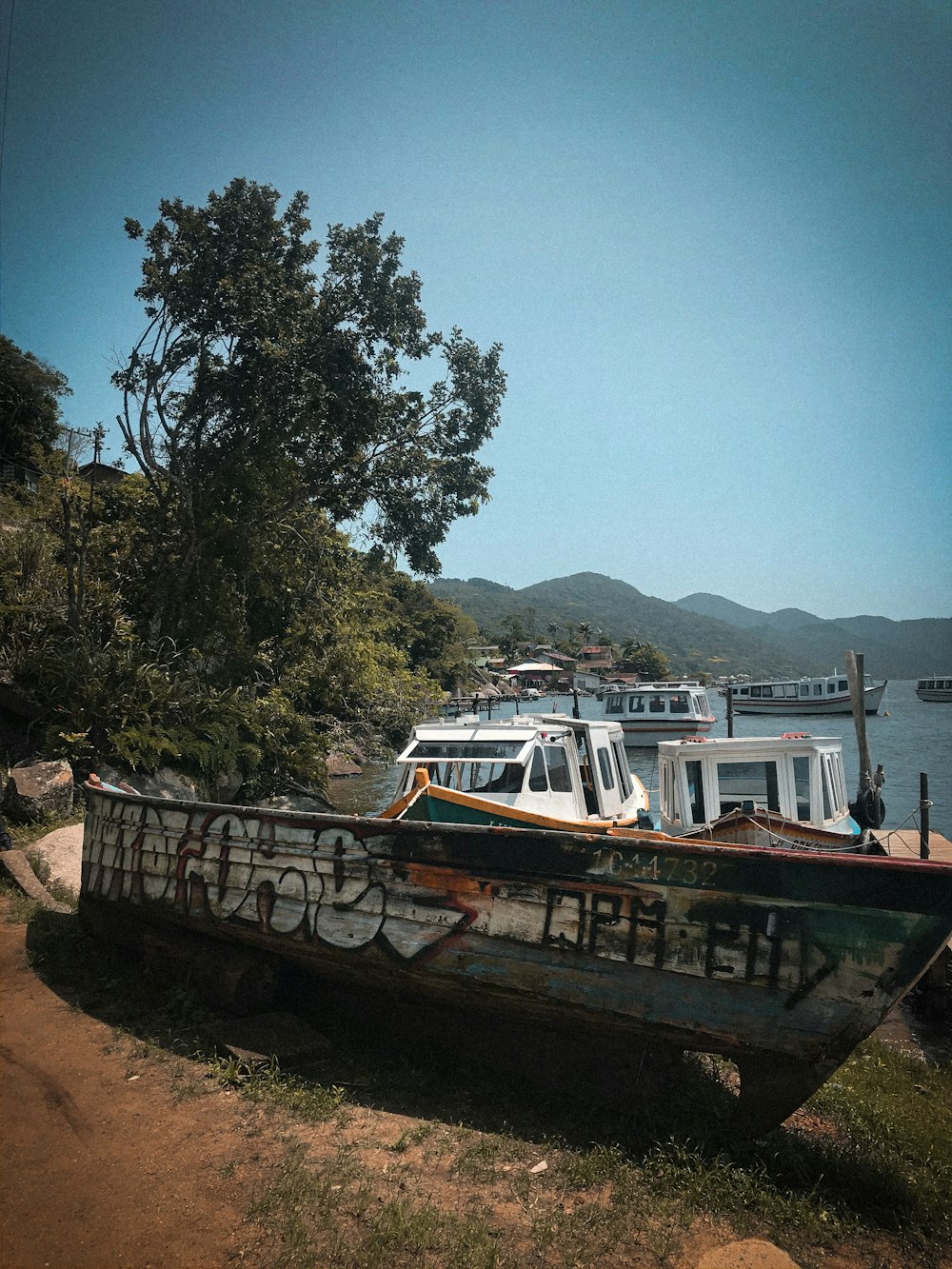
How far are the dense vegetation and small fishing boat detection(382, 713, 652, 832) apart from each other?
734 centimetres

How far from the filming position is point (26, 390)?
106ft

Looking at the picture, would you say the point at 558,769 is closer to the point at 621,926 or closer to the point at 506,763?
the point at 506,763

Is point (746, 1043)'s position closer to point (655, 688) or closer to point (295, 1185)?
point (295, 1185)

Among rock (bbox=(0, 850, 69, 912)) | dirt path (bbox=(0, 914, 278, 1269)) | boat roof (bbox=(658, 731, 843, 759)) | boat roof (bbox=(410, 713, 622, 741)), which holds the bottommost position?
dirt path (bbox=(0, 914, 278, 1269))

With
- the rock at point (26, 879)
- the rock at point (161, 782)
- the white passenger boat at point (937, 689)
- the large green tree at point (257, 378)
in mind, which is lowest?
the white passenger boat at point (937, 689)

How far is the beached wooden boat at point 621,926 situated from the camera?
4.49 meters

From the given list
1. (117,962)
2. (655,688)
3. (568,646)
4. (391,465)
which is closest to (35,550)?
(391,465)

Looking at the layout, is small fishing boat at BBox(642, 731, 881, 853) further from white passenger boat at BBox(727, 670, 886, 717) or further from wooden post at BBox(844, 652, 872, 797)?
white passenger boat at BBox(727, 670, 886, 717)

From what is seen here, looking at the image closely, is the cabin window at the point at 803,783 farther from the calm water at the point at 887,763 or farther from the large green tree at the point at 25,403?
the large green tree at the point at 25,403

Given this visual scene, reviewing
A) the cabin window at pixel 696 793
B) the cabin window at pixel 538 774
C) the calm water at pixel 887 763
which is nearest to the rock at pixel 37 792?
the calm water at pixel 887 763

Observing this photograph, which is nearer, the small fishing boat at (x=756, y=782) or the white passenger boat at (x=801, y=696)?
the small fishing boat at (x=756, y=782)

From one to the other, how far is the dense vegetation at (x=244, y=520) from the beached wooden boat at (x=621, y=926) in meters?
8.62

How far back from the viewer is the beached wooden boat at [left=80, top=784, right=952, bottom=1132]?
4.49m

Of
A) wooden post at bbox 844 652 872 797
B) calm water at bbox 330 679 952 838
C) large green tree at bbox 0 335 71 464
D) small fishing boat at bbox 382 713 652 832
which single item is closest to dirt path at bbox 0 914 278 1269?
small fishing boat at bbox 382 713 652 832
